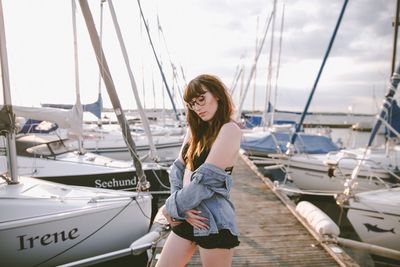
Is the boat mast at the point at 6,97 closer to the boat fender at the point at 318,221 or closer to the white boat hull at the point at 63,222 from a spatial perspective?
the white boat hull at the point at 63,222

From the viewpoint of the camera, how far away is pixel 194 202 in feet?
5.85

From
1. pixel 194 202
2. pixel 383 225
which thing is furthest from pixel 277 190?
pixel 194 202

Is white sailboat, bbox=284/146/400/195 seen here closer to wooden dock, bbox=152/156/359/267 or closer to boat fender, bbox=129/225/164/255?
wooden dock, bbox=152/156/359/267

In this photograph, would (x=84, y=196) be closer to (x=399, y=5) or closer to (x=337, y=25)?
(x=337, y=25)

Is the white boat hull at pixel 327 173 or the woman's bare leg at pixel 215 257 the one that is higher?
the woman's bare leg at pixel 215 257

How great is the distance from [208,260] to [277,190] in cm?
671

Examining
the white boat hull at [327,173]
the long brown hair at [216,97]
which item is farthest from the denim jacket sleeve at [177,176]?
the white boat hull at [327,173]

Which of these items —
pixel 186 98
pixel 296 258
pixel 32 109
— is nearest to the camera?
pixel 186 98

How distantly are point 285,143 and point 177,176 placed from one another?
15.1 meters

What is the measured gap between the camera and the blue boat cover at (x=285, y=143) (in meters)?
15.5

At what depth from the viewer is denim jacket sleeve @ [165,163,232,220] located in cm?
175

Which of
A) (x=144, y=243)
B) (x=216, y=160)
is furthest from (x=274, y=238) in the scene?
(x=216, y=160)

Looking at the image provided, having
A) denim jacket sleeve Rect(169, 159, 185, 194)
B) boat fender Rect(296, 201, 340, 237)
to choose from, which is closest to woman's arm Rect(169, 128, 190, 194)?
denim jacket sleeve Rect(169, 159, 185, 194)

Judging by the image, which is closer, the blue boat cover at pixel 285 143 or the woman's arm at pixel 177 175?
the woman's arm at pixel 177 175
